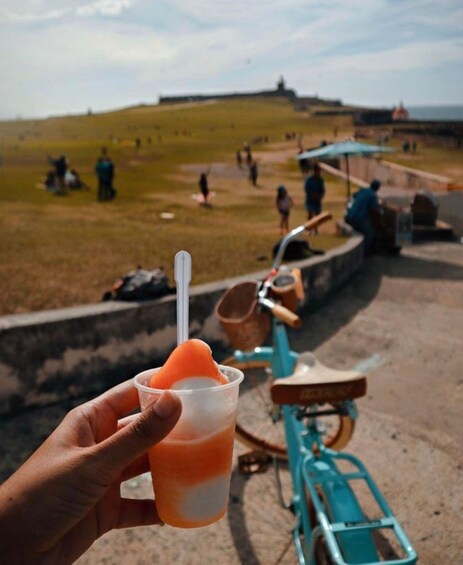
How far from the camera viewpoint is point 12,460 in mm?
4316

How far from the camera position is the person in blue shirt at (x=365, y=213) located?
11.1 m

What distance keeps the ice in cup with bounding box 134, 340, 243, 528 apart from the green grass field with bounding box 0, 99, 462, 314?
5.94m

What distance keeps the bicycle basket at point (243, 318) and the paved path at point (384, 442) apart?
781mm

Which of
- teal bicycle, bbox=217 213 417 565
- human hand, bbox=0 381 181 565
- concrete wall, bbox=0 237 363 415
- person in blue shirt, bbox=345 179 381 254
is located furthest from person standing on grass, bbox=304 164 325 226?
human hand, bbox=0 381 181 565

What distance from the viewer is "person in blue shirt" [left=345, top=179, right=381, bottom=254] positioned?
11055mm

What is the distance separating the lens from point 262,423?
4996 mm

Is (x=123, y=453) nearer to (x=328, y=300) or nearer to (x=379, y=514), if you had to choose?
(x=379, y=514)

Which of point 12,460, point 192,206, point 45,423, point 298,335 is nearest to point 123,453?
point 12,460

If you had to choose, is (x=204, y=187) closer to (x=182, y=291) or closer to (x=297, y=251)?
(x=297, y=251)

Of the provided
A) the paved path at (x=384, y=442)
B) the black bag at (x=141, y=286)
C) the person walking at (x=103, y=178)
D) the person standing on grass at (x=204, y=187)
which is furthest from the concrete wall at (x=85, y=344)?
the person walking at (x=103, y=178)

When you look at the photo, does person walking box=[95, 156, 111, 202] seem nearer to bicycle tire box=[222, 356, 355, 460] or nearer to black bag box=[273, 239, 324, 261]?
black bag box=[273, 239, 324, 261]

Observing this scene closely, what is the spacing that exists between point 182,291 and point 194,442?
40 cm

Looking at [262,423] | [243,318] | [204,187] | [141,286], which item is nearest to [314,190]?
[204,187]

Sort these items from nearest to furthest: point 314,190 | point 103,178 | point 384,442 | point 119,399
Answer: point 119,399
point 384,442
point 314,190
point 103,178
